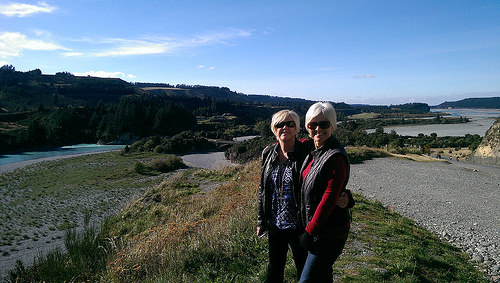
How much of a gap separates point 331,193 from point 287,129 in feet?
2.36

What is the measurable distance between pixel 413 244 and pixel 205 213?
4717 mm

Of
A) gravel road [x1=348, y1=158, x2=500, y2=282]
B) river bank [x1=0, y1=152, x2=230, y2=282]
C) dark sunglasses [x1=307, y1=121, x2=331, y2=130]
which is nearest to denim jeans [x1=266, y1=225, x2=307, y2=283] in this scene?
dark sunglasses [x1=307, y1=121, x2=331, y2=130]

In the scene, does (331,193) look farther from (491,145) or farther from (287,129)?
(491,145)

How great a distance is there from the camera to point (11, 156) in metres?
48.2

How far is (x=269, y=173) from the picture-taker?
8.57 feet

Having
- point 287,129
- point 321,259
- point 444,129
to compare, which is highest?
point 287,129

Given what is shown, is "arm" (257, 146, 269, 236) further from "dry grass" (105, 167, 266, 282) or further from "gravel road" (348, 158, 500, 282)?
"gravel road" (348, 158, 500, 282)

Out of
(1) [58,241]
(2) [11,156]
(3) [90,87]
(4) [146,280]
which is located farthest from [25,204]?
(3) [90,87]

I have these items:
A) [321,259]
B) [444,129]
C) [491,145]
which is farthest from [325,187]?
[444,129]

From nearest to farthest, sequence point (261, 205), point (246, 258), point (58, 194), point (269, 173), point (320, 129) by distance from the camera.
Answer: point (320, 129)
point (269, 173)
point (261, 205)
point (246, 258)
point (58, 194)

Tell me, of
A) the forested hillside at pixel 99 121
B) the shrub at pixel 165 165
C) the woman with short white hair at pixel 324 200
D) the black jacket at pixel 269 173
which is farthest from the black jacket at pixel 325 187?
the forested hillside at pixel 99 121

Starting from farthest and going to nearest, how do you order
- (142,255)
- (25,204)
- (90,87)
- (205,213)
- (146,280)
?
(90,87)
(25,204)
(205,213)
(142,255)
(146,280)

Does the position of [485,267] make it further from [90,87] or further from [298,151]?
[90,87]

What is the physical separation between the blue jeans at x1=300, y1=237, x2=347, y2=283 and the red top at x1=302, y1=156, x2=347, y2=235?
17 cm
